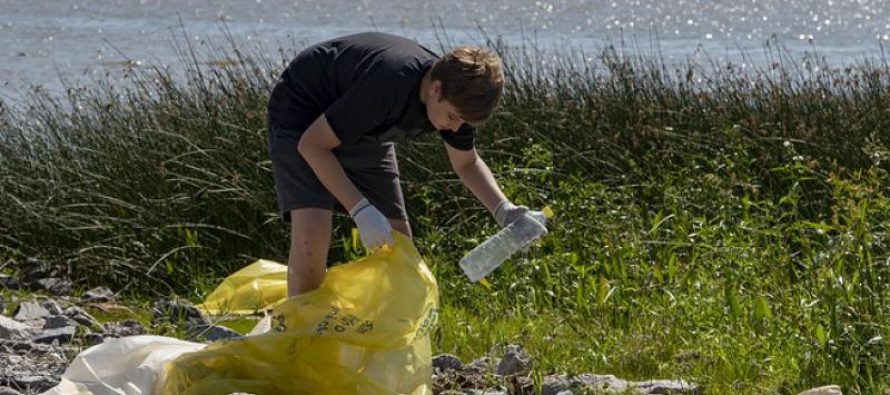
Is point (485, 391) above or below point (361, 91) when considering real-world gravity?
below

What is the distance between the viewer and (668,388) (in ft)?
16.7

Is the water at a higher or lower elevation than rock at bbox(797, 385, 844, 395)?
lower

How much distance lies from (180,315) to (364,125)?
5.57 ft

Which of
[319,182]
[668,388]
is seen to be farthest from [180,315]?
[668,388]

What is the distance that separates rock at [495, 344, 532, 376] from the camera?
5262 millimetres

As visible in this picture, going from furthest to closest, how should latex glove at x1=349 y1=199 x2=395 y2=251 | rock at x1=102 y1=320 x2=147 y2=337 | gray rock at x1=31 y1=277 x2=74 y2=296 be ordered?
gray rock at x1=31 y1=277 x2=74 y2=296 → rock at x1=102 y1=320 x2=147 y2=337 → latex glove at x1=349 y1=199 x2=395 y2=251

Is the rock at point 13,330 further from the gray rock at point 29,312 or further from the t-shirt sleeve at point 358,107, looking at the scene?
the t-shirt sleeve at point 358,107

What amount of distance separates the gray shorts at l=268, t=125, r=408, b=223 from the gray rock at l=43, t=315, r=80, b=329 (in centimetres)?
132

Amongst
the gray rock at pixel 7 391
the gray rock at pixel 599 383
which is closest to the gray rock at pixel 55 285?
the gray rock at pixel 7 391

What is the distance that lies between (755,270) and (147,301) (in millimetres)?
2809

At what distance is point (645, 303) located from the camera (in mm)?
6125

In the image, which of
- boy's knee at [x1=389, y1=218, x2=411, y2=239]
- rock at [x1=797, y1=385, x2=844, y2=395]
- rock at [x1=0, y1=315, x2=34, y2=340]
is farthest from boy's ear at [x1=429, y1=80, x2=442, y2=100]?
rock at [x1=0, y1=315, x2=34, y2=340]

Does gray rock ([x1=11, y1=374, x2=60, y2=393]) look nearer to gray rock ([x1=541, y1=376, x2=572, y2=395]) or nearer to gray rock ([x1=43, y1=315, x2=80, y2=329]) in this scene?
gray rock ([x1=43, y1=315, x2=80, y2=329])

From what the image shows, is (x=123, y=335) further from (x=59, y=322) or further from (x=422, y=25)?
(x=422, y=25)
